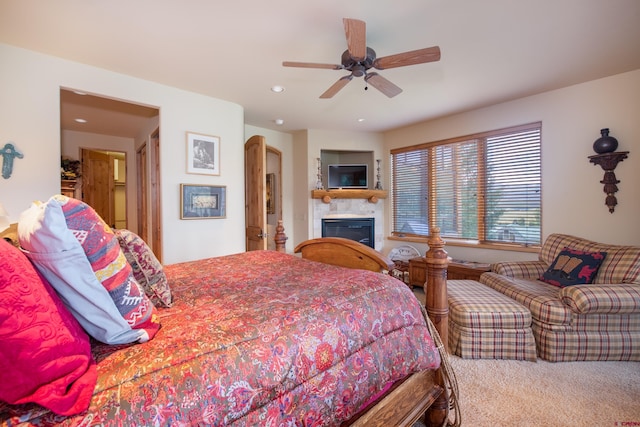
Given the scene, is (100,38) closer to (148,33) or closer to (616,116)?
(148,33)

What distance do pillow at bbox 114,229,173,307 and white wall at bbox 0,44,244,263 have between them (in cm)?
214

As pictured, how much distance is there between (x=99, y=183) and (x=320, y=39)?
5189 mm

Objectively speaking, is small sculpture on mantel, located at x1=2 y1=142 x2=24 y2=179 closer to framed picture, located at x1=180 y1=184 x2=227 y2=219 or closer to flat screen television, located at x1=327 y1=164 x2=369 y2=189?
framed picture, located at x1=180 y1=184 x2=227 y2=219

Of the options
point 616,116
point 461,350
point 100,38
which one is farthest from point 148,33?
point 616,116

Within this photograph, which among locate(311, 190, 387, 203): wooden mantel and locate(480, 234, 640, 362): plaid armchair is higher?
locate(311, 190, 387, 203): wooden mantel

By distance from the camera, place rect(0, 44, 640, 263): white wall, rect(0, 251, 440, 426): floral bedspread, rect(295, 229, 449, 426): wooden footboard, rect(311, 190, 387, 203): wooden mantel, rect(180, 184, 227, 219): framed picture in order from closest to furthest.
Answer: rect(0, 251, 440, 426): floral bedspread < rect(295, 229, 449, 426): wooden footboard < rect(0, 44, 640, 263): white wall < rect(180, 184, 227, 219): framed picture < rect(311, 190, 387, 203): wooden mantel

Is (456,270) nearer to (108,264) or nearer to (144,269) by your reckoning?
(144,269)

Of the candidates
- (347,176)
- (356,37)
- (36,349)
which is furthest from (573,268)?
(36,349)

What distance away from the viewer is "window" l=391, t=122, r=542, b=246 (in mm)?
3662

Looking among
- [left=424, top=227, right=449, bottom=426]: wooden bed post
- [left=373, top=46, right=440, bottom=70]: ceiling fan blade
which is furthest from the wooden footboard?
[left=373, top=46, right=440, bottom=70]: ceiling fan blade

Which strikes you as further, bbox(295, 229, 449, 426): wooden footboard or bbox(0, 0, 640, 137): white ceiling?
bbox(0, 0, 640, 137): white ceiling

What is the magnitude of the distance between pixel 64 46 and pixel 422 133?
4.53 metres

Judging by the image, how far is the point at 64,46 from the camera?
2.32 metres

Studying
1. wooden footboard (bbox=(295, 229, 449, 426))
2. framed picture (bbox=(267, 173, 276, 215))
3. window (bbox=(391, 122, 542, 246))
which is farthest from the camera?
framed picture (bbox=(267, 173, 276, 215))
